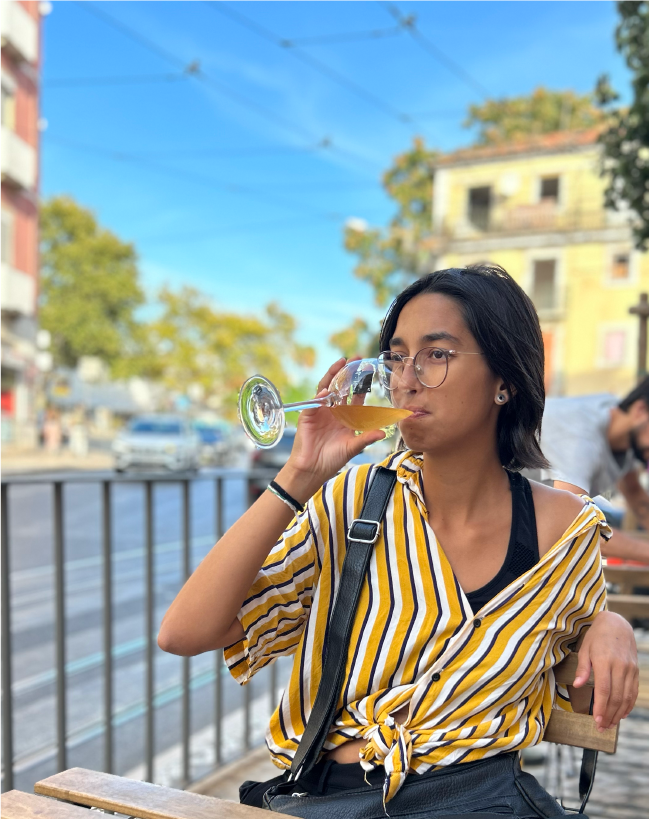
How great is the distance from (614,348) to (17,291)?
69.9 ft

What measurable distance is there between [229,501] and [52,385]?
→ 2797 centimetres

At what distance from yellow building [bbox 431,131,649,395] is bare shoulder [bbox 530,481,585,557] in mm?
31213

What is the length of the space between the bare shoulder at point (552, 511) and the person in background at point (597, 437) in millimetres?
1040

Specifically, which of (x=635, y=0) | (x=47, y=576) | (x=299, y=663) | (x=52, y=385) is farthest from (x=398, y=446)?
(x=52, y=385)

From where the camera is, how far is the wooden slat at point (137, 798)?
3.88 ft

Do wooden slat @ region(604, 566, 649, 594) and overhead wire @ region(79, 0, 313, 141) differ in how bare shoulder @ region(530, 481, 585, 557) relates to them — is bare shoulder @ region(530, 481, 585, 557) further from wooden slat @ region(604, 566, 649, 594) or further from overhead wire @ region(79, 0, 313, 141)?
overhead wire @ region(79, 0, 313, 141)

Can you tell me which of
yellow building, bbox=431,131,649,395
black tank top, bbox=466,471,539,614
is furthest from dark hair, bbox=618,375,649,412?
yellow building, bbox=431,131,649,395

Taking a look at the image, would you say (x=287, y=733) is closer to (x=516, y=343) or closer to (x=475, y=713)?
(x=475, y=713)

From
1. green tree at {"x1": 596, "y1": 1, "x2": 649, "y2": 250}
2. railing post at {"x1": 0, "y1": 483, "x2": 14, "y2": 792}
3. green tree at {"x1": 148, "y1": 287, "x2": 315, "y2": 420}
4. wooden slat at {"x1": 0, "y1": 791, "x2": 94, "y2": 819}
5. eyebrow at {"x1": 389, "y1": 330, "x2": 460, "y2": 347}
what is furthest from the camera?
green tree at {"x1": 148, "y1": 287, "x2": 315, "y2": 420}

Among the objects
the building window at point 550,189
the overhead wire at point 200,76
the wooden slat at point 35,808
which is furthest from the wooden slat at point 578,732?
the building window at point 550,189

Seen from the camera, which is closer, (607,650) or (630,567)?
(607,650)

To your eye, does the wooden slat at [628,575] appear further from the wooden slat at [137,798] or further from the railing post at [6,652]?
the wooden slat at [137,798]

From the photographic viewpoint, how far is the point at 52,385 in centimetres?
4341

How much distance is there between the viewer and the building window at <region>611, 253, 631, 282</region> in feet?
107
